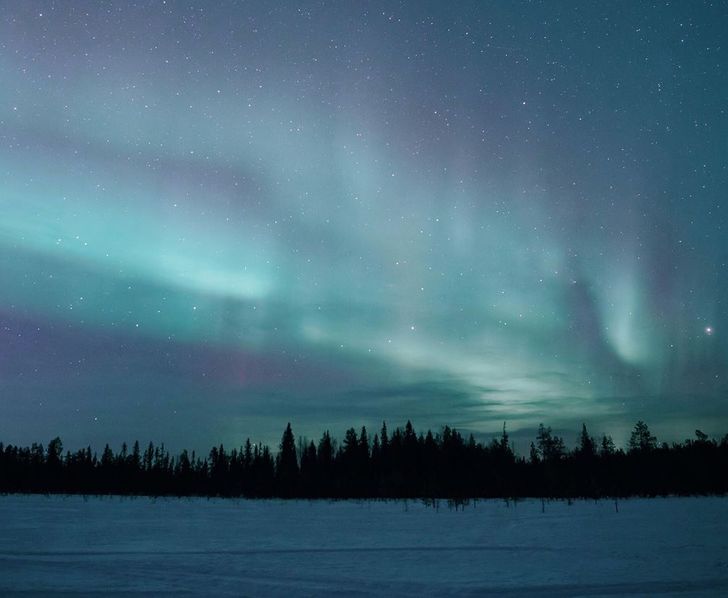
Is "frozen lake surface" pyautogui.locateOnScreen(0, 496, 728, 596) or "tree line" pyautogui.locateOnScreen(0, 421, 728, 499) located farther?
"tree line" pyautogui.locateOnScreen(0, 421, 728, 499)

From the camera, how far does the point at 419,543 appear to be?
16.7 m

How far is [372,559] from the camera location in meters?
13.5

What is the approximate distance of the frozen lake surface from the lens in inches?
396

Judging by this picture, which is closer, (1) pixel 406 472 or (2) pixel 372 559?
(2) pixel 372 559

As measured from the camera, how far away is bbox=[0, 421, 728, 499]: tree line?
6662 cm

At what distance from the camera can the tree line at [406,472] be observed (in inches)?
2623

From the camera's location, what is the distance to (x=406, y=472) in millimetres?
90562

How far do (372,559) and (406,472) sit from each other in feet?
265

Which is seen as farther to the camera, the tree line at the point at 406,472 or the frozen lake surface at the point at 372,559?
the tree line at the point at 406,472

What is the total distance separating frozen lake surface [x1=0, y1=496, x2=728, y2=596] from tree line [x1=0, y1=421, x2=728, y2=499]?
140 ft

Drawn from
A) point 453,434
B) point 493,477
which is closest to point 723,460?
point 493,477

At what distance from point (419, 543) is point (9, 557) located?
11.4 m

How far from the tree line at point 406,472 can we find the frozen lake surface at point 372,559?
140 feet

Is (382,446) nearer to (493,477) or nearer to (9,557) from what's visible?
(493,477)
